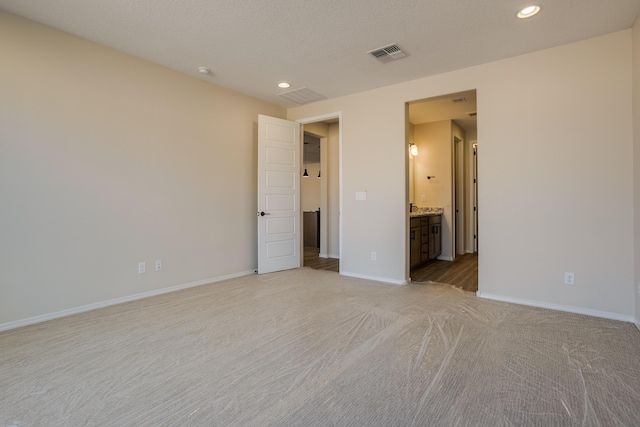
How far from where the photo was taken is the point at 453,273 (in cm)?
460

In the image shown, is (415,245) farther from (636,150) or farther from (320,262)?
(636,150)

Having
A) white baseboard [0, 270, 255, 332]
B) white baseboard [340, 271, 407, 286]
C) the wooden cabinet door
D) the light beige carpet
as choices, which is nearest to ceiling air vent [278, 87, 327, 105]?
the wooden cabinet door

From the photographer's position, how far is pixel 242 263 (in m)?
4.48

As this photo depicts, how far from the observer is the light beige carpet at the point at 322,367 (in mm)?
1496

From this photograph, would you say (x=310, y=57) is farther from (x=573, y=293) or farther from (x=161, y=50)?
(x=573, y=293)

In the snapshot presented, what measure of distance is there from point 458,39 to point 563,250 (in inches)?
87.4

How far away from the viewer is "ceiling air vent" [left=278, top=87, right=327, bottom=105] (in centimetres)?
429

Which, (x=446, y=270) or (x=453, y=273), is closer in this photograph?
(x=453, y=273)

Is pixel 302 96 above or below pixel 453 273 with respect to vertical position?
above

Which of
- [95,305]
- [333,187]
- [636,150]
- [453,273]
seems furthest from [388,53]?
[95,305]

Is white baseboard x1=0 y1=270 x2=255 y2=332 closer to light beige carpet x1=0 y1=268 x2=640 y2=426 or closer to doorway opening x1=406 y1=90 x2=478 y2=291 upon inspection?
light beige carpet x1=0 y1=268 x2=640 y2=426

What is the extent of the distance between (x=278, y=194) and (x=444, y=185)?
3.24 m

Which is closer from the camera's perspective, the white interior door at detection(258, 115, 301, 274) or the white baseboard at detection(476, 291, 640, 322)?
the white baseboard at detection(476, 291, 640, 322)

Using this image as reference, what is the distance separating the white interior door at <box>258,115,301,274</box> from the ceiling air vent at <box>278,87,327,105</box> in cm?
35
